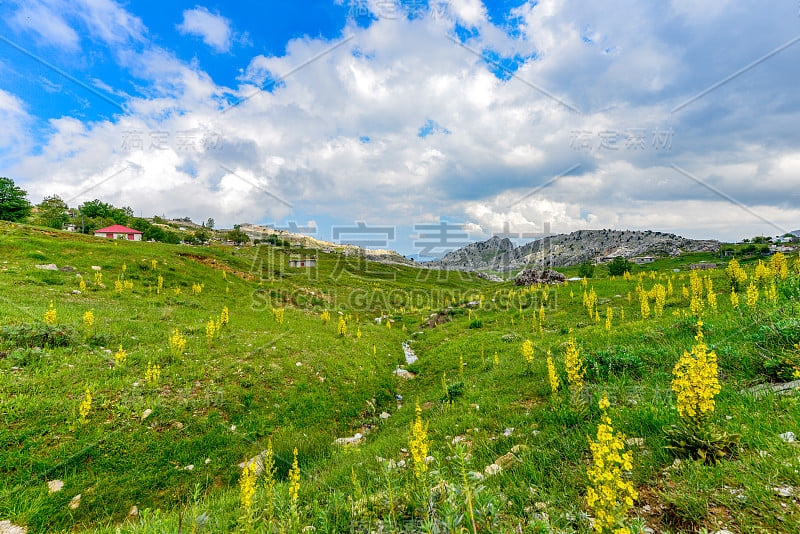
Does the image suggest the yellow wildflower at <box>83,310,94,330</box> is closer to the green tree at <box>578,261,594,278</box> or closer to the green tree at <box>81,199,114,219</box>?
the green tree at <box>578,261,594,278</box>

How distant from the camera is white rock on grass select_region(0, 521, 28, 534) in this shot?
452 centimetres

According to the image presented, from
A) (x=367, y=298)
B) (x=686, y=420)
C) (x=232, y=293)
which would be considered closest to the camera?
(x=686, y=420)

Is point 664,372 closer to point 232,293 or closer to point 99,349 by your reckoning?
point 99,349

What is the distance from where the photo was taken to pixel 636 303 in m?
17.1

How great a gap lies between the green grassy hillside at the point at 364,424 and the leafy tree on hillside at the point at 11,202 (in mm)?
72345

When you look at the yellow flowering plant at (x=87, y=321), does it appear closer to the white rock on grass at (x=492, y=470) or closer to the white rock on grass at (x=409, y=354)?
the white rock on grass at (x=409, y=354)

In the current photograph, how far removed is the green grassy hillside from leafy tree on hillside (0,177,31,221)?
A: 72.3 meters

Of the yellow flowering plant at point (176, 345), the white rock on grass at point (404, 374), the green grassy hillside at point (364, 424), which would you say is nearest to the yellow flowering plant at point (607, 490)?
the green grassy hillside at point (364, 424)

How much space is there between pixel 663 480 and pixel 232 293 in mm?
29648

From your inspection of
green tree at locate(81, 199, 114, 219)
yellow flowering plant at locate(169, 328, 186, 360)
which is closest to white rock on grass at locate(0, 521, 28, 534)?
yellow flowering plant at locate(169, 328, 186, 360)

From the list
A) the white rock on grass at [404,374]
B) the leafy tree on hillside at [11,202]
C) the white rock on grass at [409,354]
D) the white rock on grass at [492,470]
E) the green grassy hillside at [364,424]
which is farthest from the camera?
the leafy tree on hillside at [11,202]

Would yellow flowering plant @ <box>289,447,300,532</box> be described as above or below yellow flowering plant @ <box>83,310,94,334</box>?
below

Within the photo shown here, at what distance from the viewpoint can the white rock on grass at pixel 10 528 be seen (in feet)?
14.8

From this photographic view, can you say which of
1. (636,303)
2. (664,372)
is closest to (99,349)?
(664,372)
